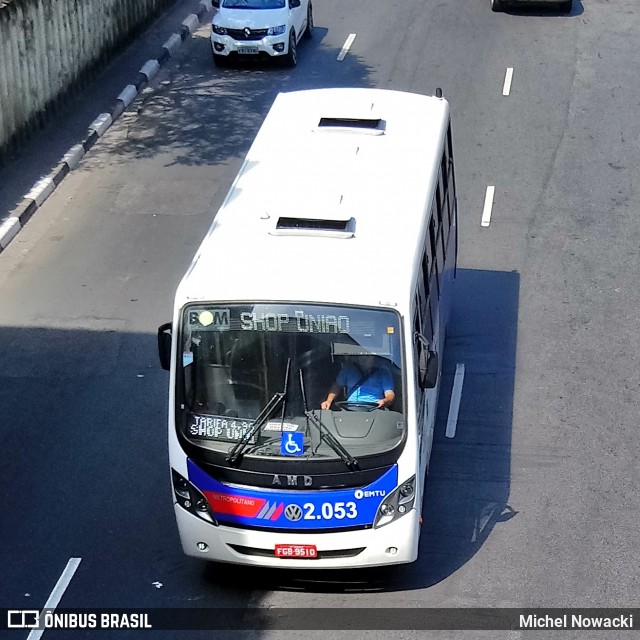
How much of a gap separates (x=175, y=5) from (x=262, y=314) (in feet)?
62.8

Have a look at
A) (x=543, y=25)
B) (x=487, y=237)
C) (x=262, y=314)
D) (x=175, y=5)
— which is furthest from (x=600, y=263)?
(x=175, y=5)

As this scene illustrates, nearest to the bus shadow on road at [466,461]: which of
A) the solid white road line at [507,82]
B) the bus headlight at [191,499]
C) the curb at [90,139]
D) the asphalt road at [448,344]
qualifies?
the asphalt road at [448,344]

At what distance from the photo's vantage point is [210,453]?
902 cm

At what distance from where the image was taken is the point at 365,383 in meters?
8.98

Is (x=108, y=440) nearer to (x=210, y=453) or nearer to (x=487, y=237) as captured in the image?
(x=210, y=453)

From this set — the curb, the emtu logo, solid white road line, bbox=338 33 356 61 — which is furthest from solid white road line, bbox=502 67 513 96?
the emtu logo

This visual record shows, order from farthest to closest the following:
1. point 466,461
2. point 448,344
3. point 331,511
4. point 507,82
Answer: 1. point 507,82
2. point 448,344
3. point 466,461
4. point 331,511

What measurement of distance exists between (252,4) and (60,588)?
618 inches

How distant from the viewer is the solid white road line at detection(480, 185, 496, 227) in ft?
54.3

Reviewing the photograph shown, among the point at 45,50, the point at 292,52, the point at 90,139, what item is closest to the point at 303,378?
the point at 90,139

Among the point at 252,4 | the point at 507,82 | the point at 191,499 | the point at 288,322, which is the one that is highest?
the point at 288,322

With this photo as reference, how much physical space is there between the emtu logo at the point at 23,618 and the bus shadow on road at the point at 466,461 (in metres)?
1.38

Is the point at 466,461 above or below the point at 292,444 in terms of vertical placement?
below

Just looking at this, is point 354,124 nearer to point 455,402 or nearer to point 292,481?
point 455,402
